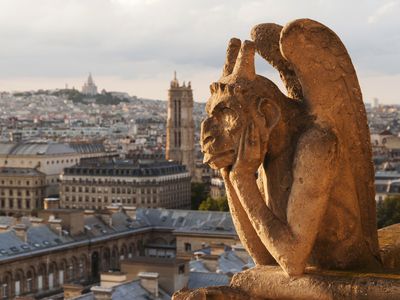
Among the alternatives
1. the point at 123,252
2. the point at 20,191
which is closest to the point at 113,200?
the point at 20,191

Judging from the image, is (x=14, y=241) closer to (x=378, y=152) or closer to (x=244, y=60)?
(x=244, y=60)

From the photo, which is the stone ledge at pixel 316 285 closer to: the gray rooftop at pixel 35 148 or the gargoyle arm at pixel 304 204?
the gargoyle arm at pixel 304 204

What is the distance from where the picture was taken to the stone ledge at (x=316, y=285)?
19.9 ft

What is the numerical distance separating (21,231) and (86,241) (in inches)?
231

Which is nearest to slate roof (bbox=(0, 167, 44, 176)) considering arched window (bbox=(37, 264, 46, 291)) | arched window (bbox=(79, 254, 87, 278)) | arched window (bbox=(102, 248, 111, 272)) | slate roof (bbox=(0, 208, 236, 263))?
slate roof (bbox=(0, 208, 236, 263))

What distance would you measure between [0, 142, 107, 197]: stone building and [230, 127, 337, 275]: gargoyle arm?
10205 cm

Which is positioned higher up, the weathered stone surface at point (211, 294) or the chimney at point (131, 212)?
the weathered stone surface at point (211, 294)

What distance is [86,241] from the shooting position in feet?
205

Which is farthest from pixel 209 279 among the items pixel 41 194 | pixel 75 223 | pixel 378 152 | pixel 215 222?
pixel 378 152

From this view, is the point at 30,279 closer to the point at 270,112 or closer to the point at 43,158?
the point at 270,112

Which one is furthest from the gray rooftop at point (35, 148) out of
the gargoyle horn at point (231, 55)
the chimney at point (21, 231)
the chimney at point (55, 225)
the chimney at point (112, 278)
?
the gargoyle horn at point (231, 55)

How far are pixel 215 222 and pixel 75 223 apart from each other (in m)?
11.2

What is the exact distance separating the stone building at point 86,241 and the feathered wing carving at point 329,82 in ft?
114

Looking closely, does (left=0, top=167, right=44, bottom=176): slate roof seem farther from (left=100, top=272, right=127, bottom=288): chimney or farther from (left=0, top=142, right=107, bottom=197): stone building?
(left=100, top=272, right=127, bottom=288): chimney
